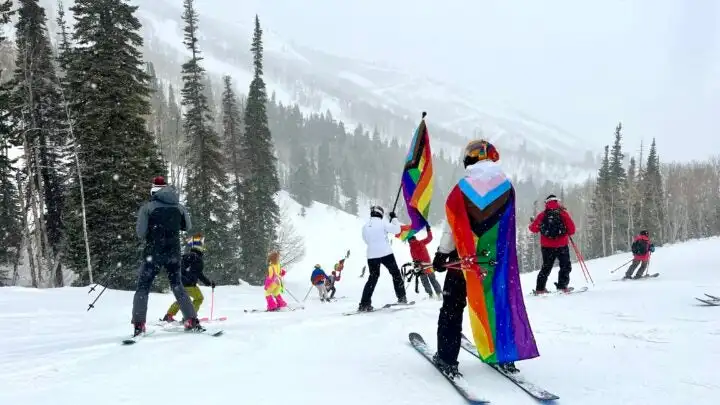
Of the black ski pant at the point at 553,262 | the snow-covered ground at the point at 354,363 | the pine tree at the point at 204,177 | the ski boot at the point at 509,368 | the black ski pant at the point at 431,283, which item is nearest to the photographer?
the snow-covered ground at the point at 354,363

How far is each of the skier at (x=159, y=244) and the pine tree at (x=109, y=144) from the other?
15271 millimetres

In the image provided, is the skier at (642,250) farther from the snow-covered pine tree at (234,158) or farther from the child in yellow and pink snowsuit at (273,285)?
the snow-covered pine tree at (234,158)

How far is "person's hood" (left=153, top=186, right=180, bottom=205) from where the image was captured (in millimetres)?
6219

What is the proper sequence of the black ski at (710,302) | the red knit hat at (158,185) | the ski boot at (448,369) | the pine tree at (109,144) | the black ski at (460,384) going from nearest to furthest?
the black ski at (460,384), the ski boot at (448,369), the red knit hat at (158,185), the black ski at (710,302), the pine tree at (109,144)

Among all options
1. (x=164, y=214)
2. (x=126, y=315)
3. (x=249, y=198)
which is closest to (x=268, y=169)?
(x=249, y=198)

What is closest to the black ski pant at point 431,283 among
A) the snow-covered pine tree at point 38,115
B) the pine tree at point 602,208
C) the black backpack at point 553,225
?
the black backpack at point 553,225

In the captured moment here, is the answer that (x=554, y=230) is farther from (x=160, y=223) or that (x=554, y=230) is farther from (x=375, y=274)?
(x=160, y=223)

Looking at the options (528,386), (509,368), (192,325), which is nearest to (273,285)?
(192,325)

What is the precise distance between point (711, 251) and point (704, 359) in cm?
1991

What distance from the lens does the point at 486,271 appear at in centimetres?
422

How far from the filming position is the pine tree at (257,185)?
35.3m

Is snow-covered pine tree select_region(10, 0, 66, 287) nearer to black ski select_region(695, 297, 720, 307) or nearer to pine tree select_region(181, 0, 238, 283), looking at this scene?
pine tree select_region(181, 0, 238, 283)

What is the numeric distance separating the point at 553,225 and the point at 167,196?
755 cm

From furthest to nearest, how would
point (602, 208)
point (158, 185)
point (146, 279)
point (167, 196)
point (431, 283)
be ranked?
point (602, 208)
point (431, 283)
point (158, 185)
point (167, 196)
point (146, 279)
